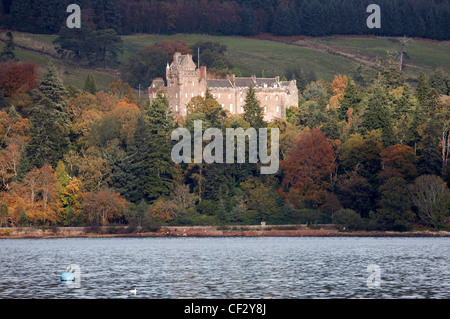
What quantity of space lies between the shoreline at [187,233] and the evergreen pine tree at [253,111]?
25.4 m

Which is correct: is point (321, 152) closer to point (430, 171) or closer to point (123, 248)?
point (430, 171)

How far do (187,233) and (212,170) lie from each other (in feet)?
36.1

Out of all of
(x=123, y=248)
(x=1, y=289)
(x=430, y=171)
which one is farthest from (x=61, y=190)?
(x=1, y=289)

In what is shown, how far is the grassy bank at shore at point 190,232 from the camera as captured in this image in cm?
10582

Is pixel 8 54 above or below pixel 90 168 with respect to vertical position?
above

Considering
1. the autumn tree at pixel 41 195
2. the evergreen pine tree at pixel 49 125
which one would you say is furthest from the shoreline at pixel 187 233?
the evergreen pine tree at pixel 49 125

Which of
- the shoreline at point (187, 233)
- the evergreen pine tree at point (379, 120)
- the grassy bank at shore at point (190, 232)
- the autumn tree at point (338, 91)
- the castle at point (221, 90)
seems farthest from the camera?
the autumn tree at point (338, 91)

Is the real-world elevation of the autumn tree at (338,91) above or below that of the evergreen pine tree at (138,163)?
above

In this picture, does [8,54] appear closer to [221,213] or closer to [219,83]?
[219,83]

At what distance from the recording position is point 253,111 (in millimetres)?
134000

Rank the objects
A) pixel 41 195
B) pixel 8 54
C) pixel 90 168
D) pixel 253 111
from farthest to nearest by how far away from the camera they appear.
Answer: pixel 8 54
pixel 253 111
pixel 90 168
pixel 41 195

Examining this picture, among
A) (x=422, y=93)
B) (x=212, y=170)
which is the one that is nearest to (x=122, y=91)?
(x=212, y=170)

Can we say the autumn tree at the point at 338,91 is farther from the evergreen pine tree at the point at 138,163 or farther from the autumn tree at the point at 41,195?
the autumn tree at the point at 41,195

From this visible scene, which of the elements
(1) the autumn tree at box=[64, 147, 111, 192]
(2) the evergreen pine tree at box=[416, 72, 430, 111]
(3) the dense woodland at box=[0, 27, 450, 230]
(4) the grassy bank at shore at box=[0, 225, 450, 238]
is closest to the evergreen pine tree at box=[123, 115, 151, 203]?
(3) the dense woodland at box=[0, 27, 450, 230]
